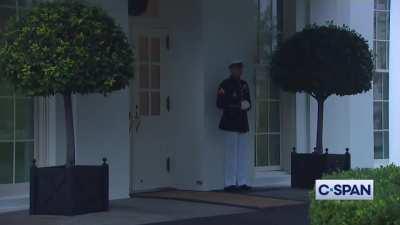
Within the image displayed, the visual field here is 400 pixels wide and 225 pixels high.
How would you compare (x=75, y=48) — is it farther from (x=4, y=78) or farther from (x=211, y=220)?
(x=211, y=220)

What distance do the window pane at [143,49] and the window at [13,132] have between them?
7.59 feet

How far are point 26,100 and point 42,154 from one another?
2.39 feet

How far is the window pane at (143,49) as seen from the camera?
41.9ft

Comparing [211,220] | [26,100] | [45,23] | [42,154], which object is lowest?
[211,220]

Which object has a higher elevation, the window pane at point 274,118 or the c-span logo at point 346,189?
the window pane at point 274,118

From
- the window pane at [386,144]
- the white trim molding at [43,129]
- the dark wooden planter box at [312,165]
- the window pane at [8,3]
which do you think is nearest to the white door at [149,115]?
the white trim molding at [43,129]

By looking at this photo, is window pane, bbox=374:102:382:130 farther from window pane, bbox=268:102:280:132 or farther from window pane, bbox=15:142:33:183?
window pane, bbox=15:142:33:183

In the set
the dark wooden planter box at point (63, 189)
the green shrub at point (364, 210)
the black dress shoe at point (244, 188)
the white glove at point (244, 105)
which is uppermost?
the white glove at point (244, 105)

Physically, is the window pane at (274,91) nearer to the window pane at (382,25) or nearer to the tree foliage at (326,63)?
the tree foliage at (326,63)

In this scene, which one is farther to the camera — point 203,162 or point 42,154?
Result: point 203,162

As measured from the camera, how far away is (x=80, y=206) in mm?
10062

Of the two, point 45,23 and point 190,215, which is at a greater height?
point 45,23

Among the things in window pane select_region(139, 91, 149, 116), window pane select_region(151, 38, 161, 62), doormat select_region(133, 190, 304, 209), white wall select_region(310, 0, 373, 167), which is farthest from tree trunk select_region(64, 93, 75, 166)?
white wall select_region(310, 0, 373, 167)

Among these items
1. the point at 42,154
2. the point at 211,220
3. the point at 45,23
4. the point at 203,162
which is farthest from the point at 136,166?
the point at 45,23
